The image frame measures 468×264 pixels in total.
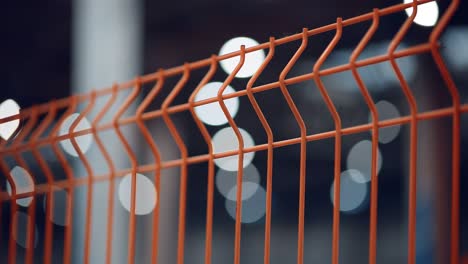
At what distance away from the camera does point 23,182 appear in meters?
2.31

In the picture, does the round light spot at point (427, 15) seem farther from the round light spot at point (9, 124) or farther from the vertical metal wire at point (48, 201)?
the round light spot at point (9, 124)

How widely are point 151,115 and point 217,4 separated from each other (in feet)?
20.1

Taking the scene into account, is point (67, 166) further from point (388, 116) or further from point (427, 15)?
point (388, 116)

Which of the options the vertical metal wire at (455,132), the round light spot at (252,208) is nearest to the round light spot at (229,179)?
the round light spot at (252,208)

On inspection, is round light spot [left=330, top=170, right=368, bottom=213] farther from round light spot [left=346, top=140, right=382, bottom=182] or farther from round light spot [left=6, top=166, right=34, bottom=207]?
round light spot [left=6, top=166, right=34, bottom=207]

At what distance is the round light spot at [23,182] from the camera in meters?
2.14

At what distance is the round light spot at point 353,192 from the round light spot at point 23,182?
7.27 m

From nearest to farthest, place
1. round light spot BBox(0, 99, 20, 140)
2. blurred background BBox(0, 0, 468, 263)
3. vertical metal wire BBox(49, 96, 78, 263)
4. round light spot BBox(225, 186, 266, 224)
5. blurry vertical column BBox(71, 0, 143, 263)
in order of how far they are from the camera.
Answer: vertical metal wire BBox(49, 96, 78, 263) → round light spot BBox(0, 99, 20, 140) → blurry vertical column BBox(71, 0, 143, 263) → blurred background BBox(0, 0, 468, 263) → round light spot BBox(225, 186, 266, 224)

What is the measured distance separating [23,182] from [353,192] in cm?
959

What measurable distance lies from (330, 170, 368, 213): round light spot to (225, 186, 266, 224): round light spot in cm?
105

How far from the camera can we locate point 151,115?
172cm

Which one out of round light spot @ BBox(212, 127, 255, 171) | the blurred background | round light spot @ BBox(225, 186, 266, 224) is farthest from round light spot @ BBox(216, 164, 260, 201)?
round light spot @ BBox(212, 127, 255, 171)

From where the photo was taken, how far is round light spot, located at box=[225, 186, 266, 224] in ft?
31.3

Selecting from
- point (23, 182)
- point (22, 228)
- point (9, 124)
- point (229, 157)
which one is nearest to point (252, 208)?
point (22, 228)
